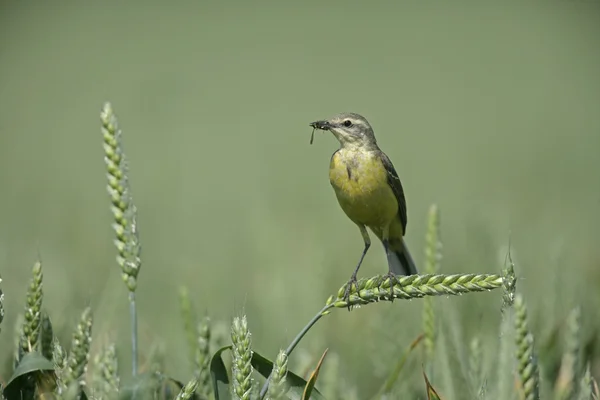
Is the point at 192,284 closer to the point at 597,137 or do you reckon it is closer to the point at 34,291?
the point at 34,291

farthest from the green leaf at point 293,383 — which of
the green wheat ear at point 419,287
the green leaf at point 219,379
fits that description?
the green wheat ear at point 419,287

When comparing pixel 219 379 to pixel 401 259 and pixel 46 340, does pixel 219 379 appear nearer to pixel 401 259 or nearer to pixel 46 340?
pixel 46 340

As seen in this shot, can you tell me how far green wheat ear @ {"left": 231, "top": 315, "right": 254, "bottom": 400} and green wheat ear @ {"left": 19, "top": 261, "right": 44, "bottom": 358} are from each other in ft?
2.11

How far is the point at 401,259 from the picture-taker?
4.57 metres

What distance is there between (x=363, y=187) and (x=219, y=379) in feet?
5.07

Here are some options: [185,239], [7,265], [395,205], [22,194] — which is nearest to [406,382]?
[395,205]

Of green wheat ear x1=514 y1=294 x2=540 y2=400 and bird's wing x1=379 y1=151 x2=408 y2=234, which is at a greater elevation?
bird's wing x1=379 y1=151 x2=408 y2=234

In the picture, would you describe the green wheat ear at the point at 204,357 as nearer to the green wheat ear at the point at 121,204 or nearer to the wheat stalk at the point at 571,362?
the green wheat ear at the point at 121,204

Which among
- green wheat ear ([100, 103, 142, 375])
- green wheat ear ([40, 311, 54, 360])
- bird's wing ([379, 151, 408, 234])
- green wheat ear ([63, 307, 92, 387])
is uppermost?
green wheat ear ([100, 103, 142, 375])

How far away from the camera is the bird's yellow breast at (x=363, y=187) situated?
389 cm

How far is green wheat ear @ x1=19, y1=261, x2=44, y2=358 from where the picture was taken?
2447mm

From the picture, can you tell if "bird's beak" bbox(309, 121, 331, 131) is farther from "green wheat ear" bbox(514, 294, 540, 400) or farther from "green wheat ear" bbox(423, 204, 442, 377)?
"green wheat ear" bbox(514, 294, 540, 400)

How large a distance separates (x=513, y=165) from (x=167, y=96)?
6.56 meters

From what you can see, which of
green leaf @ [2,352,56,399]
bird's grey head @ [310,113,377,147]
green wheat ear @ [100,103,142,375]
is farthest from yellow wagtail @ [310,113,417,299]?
green leaf @ [2,352,56,399]
